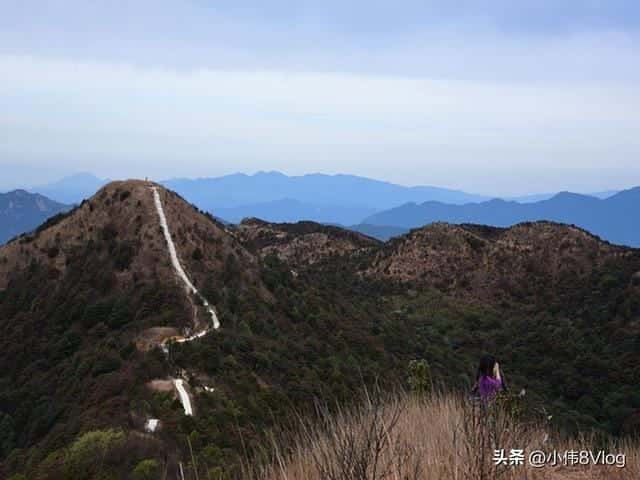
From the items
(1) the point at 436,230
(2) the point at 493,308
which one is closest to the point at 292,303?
(2) the point at 493,308

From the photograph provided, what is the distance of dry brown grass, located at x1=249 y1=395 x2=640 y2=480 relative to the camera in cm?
322

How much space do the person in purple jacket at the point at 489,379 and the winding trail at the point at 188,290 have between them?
42.4ft

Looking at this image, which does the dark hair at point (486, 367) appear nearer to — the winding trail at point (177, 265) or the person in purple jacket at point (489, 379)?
the person in purple jacket at point (489, 379)

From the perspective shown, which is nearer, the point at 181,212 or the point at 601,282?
the point at 181,212

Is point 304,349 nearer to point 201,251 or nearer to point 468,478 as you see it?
point 201,251

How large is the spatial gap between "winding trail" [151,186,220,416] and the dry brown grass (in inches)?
565

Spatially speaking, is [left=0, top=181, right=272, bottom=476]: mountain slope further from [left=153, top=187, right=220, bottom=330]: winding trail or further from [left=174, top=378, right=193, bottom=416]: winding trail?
[left=174, top=378, right=193, bottom=416]: winding trail

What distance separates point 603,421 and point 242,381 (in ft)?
65.5

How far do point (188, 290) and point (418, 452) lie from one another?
83.4ft

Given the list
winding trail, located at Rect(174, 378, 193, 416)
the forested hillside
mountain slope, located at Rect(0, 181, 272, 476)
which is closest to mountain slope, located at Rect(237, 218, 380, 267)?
the forested hillside

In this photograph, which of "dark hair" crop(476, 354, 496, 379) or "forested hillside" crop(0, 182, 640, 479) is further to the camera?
"forested hillside" crop(0, 182, 640, 479)

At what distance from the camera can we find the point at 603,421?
29.0m

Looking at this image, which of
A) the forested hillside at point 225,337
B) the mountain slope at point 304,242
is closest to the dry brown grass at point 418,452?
the forested hillside at point 225,337

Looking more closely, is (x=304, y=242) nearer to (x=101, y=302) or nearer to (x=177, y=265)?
(x=177, y=265)
